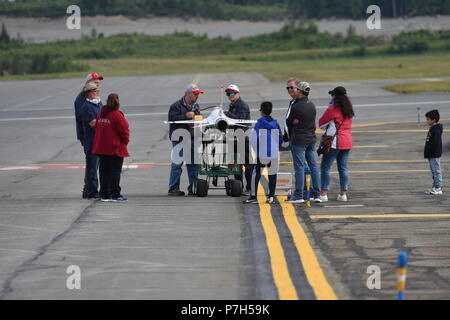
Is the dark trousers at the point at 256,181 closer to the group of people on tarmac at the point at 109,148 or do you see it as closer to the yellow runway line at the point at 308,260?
the yellow runway line at the point at 308,260

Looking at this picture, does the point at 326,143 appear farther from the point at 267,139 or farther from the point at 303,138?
the point at 267,139

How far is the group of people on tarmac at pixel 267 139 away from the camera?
15.1 m

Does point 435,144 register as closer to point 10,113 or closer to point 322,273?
point 322,273

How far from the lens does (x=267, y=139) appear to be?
15.0 m

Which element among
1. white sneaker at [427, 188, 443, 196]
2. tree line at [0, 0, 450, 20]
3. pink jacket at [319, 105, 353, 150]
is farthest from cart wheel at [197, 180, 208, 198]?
tree line at [0, 0, 450, 20]

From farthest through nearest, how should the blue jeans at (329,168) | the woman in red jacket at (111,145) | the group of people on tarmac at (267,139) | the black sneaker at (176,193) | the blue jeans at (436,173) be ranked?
the black sneaker at (176,193) → the blue jeans at (436,173) → the woman in red jacket at (111,145) → the blue jeans at (329,168) → the group of people on tarmac at (267,139)

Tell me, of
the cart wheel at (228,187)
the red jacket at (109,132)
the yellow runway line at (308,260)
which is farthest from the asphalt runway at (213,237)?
the red jacket at (109,132)

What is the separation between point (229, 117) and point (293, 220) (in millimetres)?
3135

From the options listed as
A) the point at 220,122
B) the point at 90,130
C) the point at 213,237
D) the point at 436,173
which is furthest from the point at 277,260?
the point at 90,130

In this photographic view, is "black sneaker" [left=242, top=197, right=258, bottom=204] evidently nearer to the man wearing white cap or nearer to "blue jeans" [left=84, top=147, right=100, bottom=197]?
the man wearing white cap

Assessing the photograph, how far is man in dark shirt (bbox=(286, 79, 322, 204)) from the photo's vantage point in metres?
15.0

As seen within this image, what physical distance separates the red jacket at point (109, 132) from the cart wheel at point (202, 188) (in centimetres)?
155

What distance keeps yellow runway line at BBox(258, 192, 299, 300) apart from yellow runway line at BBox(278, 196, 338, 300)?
0.21 metres
